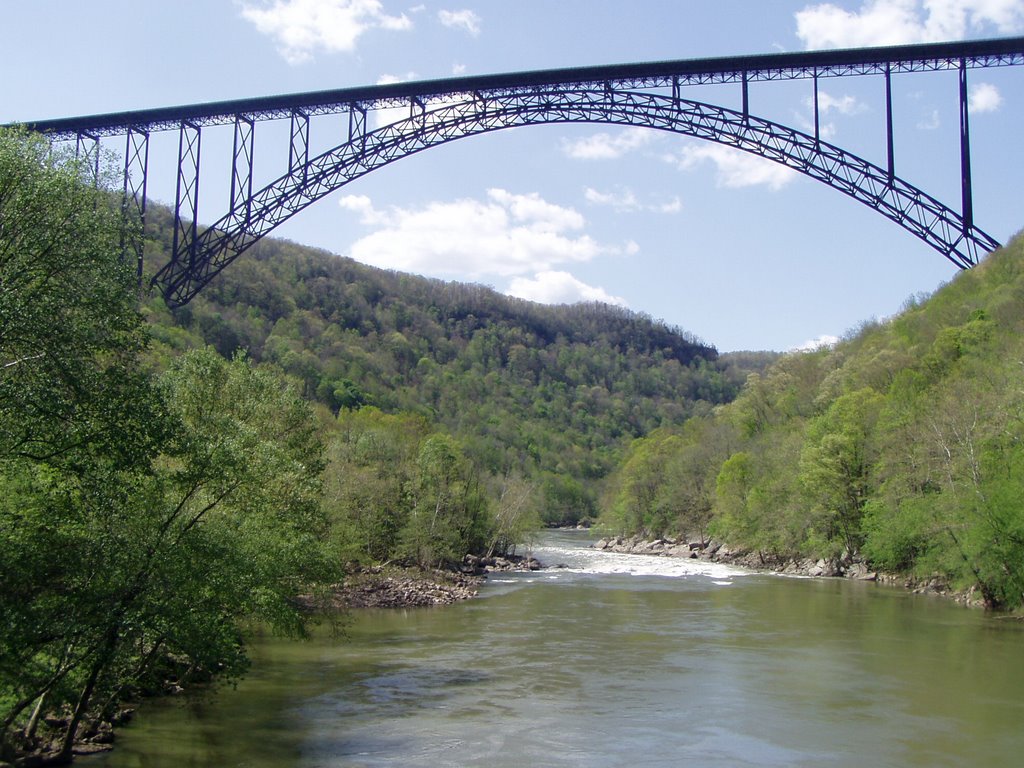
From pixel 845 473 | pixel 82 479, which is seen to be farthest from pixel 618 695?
pixel 845 473

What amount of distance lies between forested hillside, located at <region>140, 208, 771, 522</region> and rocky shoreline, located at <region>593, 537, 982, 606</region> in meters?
10.5

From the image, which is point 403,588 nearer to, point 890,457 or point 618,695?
point 618,695

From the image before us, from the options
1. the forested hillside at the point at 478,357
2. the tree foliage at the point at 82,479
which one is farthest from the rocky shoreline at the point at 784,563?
the tree foliage at the point at 82,479

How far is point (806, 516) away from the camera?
150 feet

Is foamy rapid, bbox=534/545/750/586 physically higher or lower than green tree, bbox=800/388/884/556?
lower

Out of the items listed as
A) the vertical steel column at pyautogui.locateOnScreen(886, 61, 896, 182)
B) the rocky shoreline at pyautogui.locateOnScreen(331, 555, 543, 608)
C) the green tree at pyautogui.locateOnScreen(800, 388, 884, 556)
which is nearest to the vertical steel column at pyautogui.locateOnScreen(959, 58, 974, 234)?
the vertical steel column at pyautogui.locateOnScreen(886, 61, 896, 182)

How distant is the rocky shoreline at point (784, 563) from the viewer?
1368 inches

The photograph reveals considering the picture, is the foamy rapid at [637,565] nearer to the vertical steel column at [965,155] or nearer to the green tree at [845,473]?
the green tree at [845,473]

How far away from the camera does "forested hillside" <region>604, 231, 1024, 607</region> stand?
95.3 ft

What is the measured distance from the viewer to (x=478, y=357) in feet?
453

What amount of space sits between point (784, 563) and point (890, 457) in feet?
37.4

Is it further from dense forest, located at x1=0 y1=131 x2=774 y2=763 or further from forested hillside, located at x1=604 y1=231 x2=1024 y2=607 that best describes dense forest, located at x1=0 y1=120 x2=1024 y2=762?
forested hillside, located at x1=604 y1=231 x2=1024 y2=607

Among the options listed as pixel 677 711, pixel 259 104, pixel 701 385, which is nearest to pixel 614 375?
pixel 701 385

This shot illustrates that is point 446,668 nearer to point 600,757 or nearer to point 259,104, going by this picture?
point 600,757
